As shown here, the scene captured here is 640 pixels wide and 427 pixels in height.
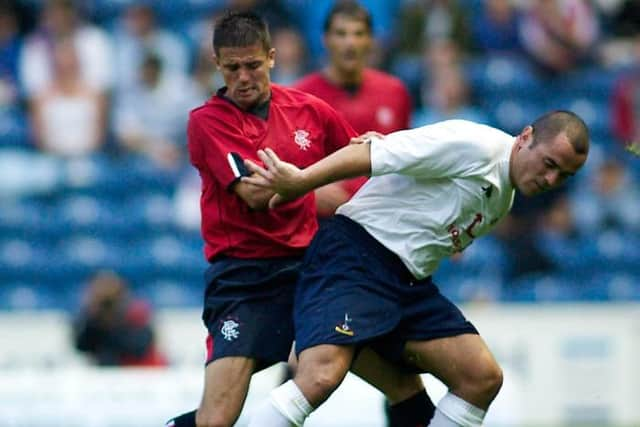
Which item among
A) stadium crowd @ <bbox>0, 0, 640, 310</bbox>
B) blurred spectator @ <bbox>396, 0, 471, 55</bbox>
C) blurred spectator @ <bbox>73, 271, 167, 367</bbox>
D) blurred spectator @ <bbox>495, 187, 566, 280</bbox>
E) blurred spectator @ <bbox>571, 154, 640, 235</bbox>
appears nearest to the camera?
blurred spectator @ <bbox>73, 271, 167, 367</bbox>

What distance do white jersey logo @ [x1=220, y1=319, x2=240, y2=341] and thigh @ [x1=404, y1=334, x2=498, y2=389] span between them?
69cm

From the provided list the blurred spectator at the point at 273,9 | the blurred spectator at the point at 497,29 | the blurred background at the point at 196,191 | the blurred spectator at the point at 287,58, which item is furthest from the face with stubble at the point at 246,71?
the blurred spectator at the point at 497,29

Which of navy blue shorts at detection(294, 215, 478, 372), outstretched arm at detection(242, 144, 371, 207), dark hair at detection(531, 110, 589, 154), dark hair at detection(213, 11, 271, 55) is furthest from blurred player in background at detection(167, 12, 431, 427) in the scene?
dark hair at detection(531, 110, 589, 154)

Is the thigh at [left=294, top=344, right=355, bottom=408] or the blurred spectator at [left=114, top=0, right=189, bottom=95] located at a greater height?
the blurred spectator at [left=114, top=0, right=189, bottom=95]

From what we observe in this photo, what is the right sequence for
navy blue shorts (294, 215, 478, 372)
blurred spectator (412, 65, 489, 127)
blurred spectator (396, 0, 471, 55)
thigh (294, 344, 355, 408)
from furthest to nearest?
1. blurred spectator (396, 0, 471, 55)
2. blurred spectator (412, 65, 489, 127)
3. navy blue shorts (294, 215, 478, 372)
4. thigh (294, 344, 355, 408)

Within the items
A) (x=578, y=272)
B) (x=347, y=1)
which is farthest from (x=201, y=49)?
(x=347, y=1)

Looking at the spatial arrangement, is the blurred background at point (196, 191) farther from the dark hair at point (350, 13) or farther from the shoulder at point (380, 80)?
the dark hair at point (350, 13)

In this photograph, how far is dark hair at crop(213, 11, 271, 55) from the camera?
19.8 feet

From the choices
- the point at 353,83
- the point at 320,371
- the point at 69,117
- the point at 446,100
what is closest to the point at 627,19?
the point at 446,100

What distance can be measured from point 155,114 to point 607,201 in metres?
3.81

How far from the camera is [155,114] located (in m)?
12.8

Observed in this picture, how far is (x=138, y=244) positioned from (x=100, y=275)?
822 millimetres

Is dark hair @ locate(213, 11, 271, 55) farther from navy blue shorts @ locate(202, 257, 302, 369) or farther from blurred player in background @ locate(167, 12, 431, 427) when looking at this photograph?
navy blue shorts @ locate(202, 257, 302, 369)

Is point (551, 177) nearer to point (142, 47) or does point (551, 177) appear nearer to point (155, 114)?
point (155, 114)
